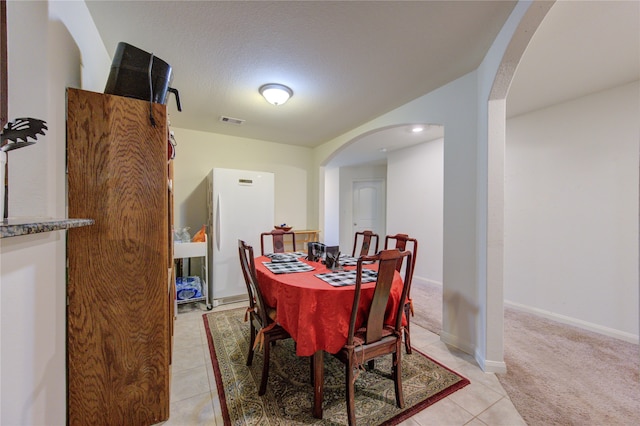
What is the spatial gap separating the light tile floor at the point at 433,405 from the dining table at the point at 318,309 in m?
0.58

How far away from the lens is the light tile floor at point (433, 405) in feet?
4.71

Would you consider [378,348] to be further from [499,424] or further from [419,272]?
[419,272]

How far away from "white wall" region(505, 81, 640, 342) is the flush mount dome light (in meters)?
2.92

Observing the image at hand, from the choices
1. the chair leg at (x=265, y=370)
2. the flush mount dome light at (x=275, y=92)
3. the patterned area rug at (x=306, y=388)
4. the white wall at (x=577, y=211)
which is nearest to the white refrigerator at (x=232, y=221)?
the patterned area rug at (x=306, y=388)

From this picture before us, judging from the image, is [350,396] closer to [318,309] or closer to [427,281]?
[318,309]

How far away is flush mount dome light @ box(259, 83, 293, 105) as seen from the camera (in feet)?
7.66

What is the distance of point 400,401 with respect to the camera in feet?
5.00

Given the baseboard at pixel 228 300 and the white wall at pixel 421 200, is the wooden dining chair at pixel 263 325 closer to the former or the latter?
the baseboard at pixel 228 300

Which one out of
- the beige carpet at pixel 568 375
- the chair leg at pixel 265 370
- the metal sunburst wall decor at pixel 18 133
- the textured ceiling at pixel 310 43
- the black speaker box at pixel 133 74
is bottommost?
the beige carpet at pixel 568 375

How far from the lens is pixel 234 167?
3.96 meters

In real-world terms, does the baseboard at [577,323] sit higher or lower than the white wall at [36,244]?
lower

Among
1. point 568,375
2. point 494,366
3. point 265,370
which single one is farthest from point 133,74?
point 568,375

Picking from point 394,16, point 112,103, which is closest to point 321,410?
point 112,103

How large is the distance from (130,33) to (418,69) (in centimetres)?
217
